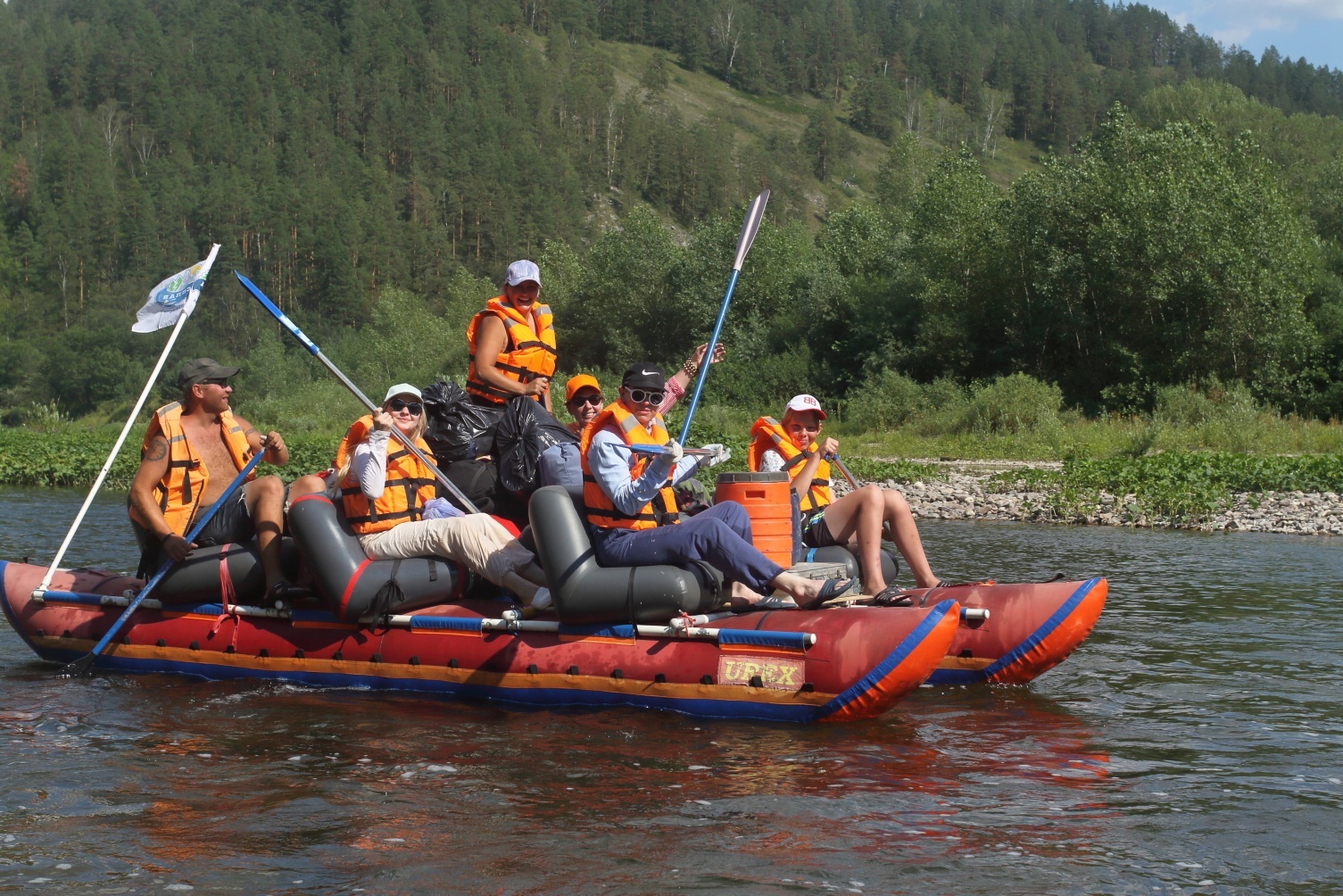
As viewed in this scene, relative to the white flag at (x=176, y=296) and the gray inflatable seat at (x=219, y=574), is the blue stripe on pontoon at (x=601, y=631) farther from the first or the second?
the white flag at (x=176, y=296)

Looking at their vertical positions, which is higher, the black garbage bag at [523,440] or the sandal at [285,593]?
the black garbage bag at [523,440]

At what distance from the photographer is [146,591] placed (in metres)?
8.32

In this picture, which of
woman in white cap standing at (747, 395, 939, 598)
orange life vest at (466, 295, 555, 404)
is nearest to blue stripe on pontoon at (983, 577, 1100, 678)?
woman in white cap standing at (747, 395, 939, 598)

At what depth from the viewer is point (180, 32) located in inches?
4609

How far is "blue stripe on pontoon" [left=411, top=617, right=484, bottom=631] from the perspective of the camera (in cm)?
765

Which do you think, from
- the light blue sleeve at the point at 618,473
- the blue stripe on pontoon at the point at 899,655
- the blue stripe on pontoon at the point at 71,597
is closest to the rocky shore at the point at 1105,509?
the blue stripe on pontoon at the point at 899,655

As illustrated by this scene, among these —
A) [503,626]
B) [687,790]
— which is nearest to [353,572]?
[503,626]

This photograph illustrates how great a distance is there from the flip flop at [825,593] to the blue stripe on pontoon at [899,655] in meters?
0.49

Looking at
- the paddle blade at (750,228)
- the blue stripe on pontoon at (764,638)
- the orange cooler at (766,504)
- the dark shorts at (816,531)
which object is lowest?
the blue stripe on pontoon at (764,638)

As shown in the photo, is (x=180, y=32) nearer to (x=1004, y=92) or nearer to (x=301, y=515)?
(x=1004, y=92)

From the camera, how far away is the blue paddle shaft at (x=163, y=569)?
831 cm

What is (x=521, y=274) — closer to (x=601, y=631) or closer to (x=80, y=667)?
(x=601, y=631)

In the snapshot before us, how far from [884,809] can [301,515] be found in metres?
3.84

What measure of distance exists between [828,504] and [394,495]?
8.97ft
